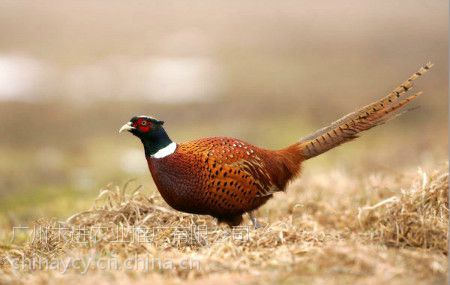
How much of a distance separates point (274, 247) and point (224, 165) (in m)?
1.08

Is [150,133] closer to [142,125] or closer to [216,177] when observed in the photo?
[142,125]

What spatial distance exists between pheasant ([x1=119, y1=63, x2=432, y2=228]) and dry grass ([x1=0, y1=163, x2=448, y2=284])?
0.28 meters

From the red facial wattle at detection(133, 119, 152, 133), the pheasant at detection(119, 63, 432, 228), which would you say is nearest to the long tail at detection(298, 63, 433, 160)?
the pheasant at detection(119, 63, 432, 228)

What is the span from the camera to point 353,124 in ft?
25.0

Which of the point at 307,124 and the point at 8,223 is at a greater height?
the point at 307,124

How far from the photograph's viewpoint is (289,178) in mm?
7828

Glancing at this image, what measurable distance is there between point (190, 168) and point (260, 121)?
36.4ft

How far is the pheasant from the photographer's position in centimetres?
687

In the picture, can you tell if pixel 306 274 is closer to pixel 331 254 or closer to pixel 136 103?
pixel 331 254

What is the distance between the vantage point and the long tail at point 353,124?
24.6 ft

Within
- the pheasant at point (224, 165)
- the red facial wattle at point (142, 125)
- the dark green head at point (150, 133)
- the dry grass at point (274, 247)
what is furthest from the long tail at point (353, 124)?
the red facial wattle at point (142, 125)

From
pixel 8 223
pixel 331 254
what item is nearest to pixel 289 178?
pixel 331 254

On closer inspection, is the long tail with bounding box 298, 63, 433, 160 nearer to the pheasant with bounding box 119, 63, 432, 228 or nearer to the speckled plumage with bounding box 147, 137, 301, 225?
the pheasant with bounding box 119, 63, 432, 228

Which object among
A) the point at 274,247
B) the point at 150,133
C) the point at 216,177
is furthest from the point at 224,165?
the point at 274,247
